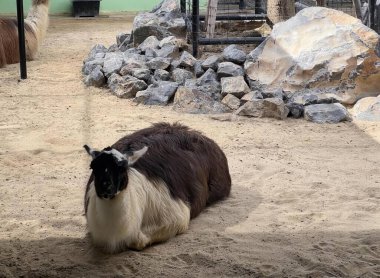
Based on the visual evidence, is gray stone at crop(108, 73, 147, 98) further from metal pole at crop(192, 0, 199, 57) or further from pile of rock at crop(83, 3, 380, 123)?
metal pole at crop(192, 0, 199, 57)

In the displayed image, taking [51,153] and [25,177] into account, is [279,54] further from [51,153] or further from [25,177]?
[25,177]

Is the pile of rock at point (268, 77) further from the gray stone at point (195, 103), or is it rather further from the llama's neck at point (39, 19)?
the llama's neck at point (39, 19)

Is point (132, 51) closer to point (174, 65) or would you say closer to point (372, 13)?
point (174, 65)

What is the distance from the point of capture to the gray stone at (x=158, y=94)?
7930mm

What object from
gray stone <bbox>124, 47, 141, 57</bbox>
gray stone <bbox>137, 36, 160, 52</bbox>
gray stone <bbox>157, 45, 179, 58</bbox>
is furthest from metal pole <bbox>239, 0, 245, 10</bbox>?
gray stone <bbox>157, 45, 179, 58</bbox>

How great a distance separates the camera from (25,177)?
5453mm

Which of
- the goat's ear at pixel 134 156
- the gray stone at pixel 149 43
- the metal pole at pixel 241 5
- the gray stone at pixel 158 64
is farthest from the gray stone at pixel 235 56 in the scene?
the metal pole at pixel 241 5

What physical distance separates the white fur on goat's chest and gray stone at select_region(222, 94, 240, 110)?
346 cm

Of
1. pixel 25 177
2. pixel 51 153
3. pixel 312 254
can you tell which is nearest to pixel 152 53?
pixel 51 153

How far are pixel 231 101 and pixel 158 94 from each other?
2.82 feet

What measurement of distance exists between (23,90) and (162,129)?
4.30m

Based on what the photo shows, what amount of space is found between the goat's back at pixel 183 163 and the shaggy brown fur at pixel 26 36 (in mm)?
6263

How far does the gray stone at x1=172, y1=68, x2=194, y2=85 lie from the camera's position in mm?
8430

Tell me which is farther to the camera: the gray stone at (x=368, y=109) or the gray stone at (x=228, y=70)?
the gray stone at (x=228, y=70)
